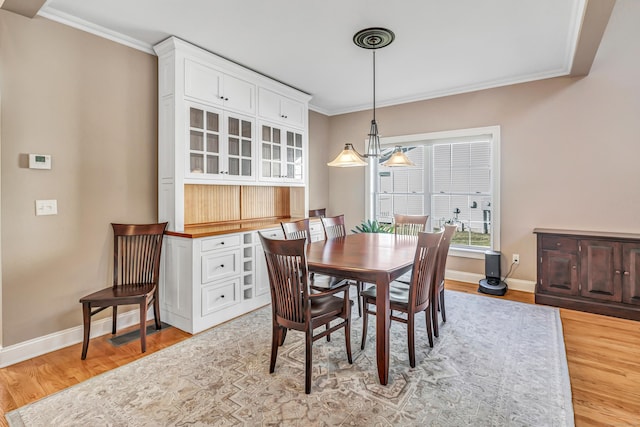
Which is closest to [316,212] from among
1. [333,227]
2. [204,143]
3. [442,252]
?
[333,227]

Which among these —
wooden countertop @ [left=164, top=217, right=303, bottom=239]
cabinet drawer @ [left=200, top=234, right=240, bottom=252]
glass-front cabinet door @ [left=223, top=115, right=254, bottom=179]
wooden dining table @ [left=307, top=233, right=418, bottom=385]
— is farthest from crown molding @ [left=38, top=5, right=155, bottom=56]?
wooden dining table @ [left=307, top=233, right=418, bottom=385]

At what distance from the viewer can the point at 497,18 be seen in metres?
2.69

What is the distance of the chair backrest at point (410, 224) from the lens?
3.94 m

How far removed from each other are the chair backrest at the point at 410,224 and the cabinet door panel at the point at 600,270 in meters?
1.62

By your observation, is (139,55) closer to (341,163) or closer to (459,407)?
(341,163)

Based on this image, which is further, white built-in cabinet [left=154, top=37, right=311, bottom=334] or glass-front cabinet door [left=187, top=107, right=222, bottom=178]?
glass-front cabinet door [left=187, top=107, right=222, bottom=178]

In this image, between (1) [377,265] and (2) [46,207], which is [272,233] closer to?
(1) [377,265]

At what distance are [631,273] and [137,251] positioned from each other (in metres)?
4.83

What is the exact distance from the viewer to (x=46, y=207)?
2.60 metres

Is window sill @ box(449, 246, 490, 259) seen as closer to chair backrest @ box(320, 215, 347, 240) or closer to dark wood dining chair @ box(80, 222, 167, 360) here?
chair backrest @ box(320, 215, 347, 240)

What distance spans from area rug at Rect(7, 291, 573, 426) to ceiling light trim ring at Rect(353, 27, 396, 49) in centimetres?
269

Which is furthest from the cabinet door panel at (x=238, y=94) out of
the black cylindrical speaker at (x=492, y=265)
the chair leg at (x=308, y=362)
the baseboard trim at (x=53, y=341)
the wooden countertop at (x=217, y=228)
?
the black cylindrical speaker at (x=492, y=265)

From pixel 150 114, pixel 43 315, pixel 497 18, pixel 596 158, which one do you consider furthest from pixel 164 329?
pixel 596 158

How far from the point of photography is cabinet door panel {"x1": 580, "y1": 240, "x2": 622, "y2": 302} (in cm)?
330
